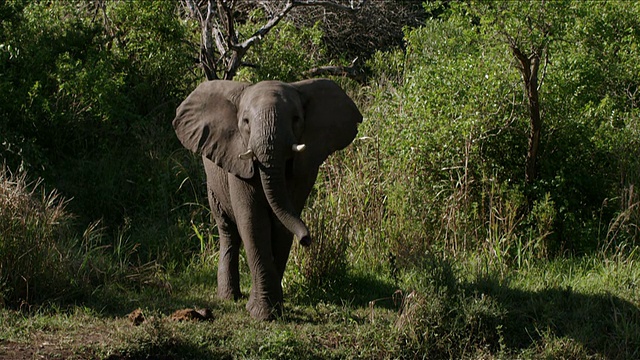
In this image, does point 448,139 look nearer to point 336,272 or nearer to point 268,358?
point 336,272

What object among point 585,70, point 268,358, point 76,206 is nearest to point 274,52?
point 76,206

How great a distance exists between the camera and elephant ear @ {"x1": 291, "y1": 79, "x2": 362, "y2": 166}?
7.66 metres

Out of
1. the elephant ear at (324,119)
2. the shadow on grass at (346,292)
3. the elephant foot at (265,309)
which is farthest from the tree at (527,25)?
the elephant foot at (265,309)

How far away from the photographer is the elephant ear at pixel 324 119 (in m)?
7.66

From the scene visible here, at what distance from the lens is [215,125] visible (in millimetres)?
7836

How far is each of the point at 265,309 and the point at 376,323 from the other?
918mm

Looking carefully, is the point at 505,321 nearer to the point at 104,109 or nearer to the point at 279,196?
the point at 279,196

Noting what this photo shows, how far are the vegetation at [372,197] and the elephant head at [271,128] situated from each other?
1156 millimetres

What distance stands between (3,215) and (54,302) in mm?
860

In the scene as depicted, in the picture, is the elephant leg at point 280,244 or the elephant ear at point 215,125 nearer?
the elephant ear at point 215,125

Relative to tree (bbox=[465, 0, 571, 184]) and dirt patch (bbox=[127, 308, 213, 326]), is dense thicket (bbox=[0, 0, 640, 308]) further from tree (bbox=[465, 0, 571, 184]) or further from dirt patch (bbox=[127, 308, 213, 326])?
dirt patch (bbox=[127, 308, 213, 326])

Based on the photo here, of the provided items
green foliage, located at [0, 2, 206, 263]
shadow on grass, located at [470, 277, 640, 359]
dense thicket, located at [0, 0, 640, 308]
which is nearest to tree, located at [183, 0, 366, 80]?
dense thicket, located at [0, 0, 640, 308]

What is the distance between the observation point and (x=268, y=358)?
706 cm

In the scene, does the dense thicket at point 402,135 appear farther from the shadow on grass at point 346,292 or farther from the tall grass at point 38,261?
the tall grass at point 38,261
